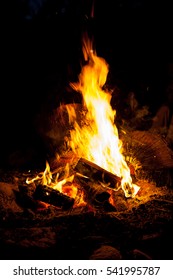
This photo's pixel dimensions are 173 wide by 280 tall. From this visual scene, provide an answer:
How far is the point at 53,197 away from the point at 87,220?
0.57 metres

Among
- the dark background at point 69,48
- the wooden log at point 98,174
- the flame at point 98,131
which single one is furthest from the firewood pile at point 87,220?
the dark background at point 69,48

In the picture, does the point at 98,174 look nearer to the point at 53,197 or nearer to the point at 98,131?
the point at 53,197

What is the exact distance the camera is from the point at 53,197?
412 cm

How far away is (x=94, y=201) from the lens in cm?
413

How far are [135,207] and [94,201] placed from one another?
524 millimetres

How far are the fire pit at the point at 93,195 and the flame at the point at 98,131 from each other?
1 centimetres

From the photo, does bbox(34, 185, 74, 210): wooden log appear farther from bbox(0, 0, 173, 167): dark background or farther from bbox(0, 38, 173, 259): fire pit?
bbox(0, 0, 173, 167): dark background

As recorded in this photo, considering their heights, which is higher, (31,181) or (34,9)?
(34,9)

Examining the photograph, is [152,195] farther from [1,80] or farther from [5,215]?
[1,80]

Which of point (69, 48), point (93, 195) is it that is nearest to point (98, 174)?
point (93, 195)

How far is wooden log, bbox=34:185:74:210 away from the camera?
161 inches

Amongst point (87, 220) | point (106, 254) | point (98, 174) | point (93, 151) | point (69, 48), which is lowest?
point (106, 254)
